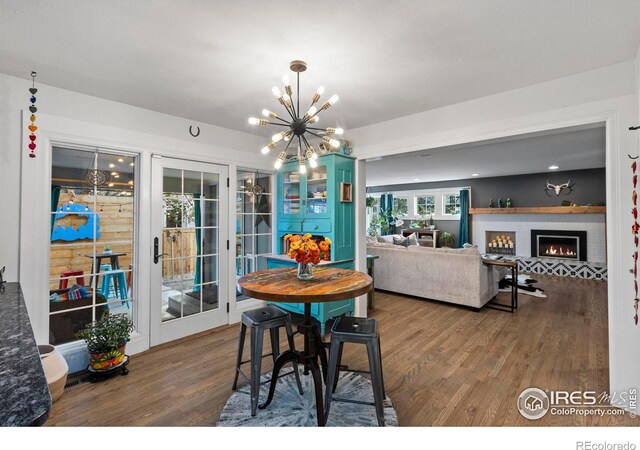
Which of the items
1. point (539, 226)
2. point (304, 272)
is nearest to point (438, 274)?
point (304, 272)

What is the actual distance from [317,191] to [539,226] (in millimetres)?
6205

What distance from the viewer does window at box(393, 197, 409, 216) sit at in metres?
9.60

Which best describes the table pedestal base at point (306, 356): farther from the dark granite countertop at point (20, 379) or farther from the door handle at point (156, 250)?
the door handle at point (156, 250)

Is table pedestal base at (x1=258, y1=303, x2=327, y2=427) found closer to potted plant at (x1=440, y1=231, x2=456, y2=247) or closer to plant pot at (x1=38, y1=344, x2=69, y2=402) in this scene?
plant pot at (x1=38, y1=344, x2=69, y2=402)

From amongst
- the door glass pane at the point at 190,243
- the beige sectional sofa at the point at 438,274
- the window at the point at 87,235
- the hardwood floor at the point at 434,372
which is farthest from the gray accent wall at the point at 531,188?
the window at the point at 87,235

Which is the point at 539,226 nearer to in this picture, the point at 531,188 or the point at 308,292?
the point at 531,188

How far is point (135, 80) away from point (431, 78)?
2.36m

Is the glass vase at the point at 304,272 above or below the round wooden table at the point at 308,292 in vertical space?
above

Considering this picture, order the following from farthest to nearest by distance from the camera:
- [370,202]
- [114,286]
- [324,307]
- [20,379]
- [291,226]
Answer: [370,202]
[291,226]
[324,307]
[114,286]
[20,379]

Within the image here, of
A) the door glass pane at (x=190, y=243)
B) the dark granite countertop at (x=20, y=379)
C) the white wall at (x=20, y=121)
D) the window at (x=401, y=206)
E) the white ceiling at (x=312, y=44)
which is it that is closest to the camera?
the dark granite countertop at (x=20, y=379)

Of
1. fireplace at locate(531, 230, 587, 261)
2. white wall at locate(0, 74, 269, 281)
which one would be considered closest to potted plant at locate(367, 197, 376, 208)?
fireplace at locate(531, 230, 587, 261)

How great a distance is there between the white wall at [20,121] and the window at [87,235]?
281 millimetres

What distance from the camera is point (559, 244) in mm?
7000

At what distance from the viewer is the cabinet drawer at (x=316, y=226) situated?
359 cm
